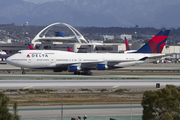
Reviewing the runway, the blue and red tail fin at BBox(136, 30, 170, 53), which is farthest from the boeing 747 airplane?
the runway

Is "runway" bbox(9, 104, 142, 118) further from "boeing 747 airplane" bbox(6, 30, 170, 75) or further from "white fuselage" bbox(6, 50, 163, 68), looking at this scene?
"white fuselage" bbox(6, 50, 163, 68)

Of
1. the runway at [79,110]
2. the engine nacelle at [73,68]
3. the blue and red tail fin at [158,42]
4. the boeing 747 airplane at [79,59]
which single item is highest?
the blue and red tail fin at [158,42]

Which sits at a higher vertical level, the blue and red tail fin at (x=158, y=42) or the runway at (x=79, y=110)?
the blue and red tail fin at (x=158, y=42)

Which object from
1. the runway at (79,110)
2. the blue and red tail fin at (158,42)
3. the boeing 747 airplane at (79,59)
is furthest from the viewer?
the blue and red tail fin at (158,42)

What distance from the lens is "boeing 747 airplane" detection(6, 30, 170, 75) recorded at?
5641cm

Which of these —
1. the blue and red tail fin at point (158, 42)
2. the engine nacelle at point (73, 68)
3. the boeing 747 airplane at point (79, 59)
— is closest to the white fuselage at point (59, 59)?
the boeing 747 airplane at point (79, 59)

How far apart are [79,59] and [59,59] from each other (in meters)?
4.01

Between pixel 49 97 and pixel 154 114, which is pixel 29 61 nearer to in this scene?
pixel 49 97

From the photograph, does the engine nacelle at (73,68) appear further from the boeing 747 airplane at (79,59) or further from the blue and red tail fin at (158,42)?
the blue and red tail fin at (158,42)

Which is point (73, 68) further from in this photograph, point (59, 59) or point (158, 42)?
point (158, 42)

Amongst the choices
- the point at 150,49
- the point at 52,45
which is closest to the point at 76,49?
the point at 52,45

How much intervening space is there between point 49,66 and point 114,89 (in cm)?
2099

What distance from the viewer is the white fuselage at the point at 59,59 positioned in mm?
56250

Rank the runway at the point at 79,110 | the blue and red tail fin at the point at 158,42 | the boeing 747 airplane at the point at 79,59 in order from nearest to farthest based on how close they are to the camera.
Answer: the runway at the point at 79,110
the boeing 747 airplane at the point at 79,59
the blue and red tail fin at the point at 158,42
